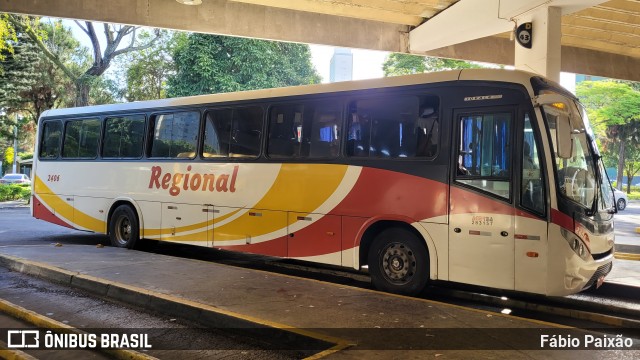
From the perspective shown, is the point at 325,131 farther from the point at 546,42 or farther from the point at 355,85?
the point at 546,42

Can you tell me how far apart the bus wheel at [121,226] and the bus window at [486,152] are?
7771 mm

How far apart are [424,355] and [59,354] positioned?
358cm

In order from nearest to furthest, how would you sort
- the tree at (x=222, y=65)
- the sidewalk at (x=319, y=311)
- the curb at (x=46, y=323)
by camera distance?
1. the curb at (x=46, y=323)
2. the sidewalk at (x=319, y=311)
3. the tree at (x=222, y=65)

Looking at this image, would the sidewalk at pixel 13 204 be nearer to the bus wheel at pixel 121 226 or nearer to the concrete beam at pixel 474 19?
the bus wheel at pixel 121 226

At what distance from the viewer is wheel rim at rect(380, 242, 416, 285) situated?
7074mm

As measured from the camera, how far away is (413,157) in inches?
279

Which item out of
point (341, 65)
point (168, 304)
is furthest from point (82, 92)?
point (341, 65)

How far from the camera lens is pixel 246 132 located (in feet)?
29.8

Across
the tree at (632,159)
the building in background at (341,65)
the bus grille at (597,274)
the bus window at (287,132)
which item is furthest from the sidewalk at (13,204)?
the building in background at (341,65)

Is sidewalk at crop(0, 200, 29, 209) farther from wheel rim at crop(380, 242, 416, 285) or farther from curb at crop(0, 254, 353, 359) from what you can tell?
wheel rim at crop(380, 242, 416, 285)

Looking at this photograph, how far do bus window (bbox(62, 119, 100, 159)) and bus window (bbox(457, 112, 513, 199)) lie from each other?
9.09 metres

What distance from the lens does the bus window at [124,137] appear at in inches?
430
